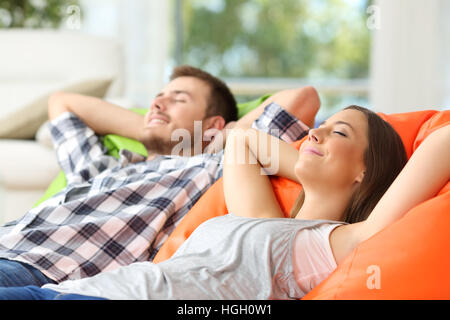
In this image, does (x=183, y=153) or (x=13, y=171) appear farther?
(x=13, y=171)

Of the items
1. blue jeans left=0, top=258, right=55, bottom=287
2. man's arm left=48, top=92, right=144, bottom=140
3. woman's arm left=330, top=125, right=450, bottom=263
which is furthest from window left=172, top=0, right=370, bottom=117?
woman's arm left=330, top=125, right=450, bottom=263

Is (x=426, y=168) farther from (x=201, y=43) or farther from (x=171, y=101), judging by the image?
(x=201, y=43)

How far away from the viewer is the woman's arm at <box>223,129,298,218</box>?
4.10 feet

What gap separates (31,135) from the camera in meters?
2.58

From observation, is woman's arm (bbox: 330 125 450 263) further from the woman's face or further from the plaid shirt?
the plaid shirt

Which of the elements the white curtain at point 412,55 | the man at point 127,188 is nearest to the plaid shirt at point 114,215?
the man at point 127,188

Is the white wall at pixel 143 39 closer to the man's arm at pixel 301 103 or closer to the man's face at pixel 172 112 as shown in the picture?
the man's face at pixel 172 112

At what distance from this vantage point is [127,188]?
5.15 feet

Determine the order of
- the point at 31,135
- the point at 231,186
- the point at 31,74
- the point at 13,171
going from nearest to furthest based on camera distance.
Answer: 1. the point at 231,186
2. the point at 13,171
3. the point at 31,135
4. the point at 31,74

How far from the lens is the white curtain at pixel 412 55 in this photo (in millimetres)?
4355

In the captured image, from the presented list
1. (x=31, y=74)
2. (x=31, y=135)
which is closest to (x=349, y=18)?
(x=31, y=74)

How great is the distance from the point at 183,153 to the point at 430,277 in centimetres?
104

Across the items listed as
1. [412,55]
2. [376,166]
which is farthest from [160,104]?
[412,55]

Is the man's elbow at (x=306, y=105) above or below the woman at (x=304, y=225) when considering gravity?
above
